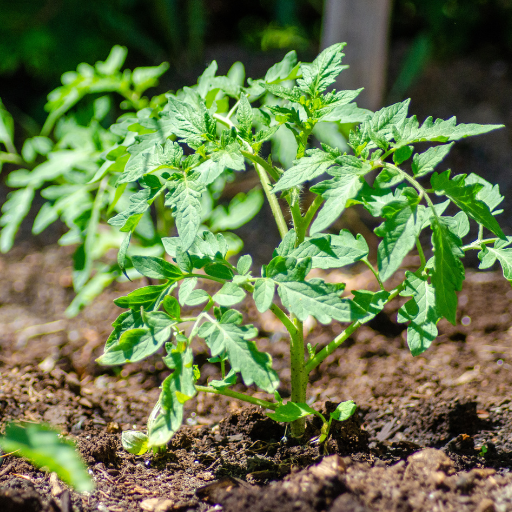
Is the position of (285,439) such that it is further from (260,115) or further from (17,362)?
(17,362)

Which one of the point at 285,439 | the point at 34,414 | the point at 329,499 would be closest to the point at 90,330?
the point at 34,414

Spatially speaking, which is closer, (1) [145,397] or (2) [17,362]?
(1) [145,397]

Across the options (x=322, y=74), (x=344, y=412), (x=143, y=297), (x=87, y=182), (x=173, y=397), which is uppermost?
(x=322, y=74)

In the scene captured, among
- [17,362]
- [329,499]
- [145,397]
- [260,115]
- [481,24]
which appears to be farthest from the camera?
[481,24]

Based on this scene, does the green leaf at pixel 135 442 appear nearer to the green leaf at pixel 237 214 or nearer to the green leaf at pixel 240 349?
the green leaf at pixel 240 349

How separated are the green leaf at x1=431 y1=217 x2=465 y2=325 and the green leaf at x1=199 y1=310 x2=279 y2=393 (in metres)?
0.35

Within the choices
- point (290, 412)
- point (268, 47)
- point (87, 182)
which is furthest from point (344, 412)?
point (268, 47)

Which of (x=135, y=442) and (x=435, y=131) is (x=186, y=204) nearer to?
(x=435, y=131)

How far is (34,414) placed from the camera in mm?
1527

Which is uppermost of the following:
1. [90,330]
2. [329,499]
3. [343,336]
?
[343,336]

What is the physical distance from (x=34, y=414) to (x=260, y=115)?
43.0 inches

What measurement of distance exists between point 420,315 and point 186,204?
533mm

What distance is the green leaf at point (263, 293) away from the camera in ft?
3.23

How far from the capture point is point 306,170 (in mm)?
1014
